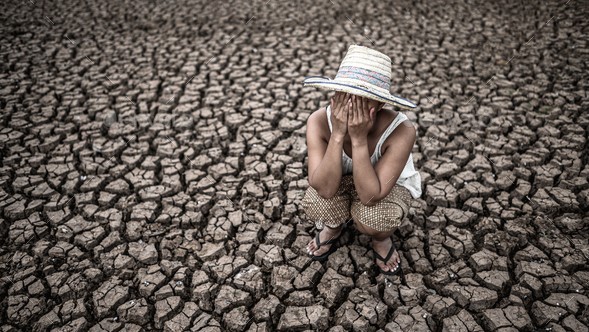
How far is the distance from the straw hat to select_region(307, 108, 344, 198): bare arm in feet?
0.95

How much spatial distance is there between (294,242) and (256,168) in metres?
0.91

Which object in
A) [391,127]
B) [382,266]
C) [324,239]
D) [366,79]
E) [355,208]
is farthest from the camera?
[324,239]

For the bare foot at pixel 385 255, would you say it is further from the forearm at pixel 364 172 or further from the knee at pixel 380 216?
the forearm at pixel 364 172

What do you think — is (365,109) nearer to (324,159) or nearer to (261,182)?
(324,159)

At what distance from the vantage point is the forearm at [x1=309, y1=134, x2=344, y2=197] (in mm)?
2174

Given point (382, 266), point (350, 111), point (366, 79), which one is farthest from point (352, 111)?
point (382, 266)

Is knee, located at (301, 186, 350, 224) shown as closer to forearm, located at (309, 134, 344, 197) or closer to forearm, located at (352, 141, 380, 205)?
forearm, located at (309, 134, 344, 197)

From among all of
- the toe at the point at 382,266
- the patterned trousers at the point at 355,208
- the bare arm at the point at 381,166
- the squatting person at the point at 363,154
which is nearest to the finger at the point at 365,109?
the squatting person at the point at 363,154

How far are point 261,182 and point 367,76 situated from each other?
1598 mm

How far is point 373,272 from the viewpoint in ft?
8.55

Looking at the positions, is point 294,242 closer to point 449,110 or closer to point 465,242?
point 465,242

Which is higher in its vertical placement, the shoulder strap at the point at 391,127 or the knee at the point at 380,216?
the shoulder strap at the point at 391,127

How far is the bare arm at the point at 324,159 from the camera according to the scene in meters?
2.18

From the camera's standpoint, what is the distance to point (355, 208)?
245 cm
